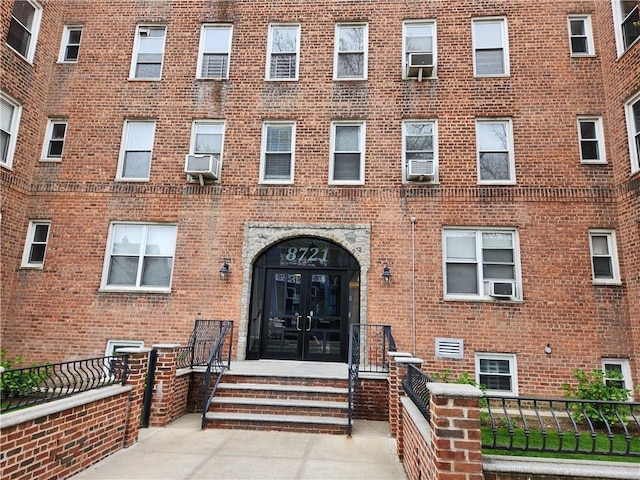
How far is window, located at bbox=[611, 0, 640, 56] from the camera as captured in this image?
8648 mm

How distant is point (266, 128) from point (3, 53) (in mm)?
6435

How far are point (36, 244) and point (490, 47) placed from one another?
41.6 feet

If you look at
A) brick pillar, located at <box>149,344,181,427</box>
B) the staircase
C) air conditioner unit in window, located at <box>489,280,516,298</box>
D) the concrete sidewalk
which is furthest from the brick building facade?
the concrete sidewalk

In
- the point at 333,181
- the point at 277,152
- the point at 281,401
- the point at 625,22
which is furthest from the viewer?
the point at 277,152

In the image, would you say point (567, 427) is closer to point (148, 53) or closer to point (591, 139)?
point (591, 139)

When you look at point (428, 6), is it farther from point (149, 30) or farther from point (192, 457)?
point (192, 457)

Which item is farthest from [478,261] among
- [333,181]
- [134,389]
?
[134,389]

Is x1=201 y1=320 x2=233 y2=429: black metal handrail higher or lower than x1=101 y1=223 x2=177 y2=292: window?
lower

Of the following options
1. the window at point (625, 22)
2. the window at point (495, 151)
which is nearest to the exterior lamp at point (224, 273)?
the window at point (495, 151)

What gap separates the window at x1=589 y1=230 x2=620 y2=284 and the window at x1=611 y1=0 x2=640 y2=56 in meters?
4.20

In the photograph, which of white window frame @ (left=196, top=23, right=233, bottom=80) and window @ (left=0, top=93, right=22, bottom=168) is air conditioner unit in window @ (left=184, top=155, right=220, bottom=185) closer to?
white window frame @ (left=196, top=23, right=233, bottom=80)

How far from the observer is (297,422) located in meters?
6.23

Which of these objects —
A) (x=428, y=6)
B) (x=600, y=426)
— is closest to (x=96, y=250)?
(x=428, y=6)

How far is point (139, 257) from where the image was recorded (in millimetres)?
9586
